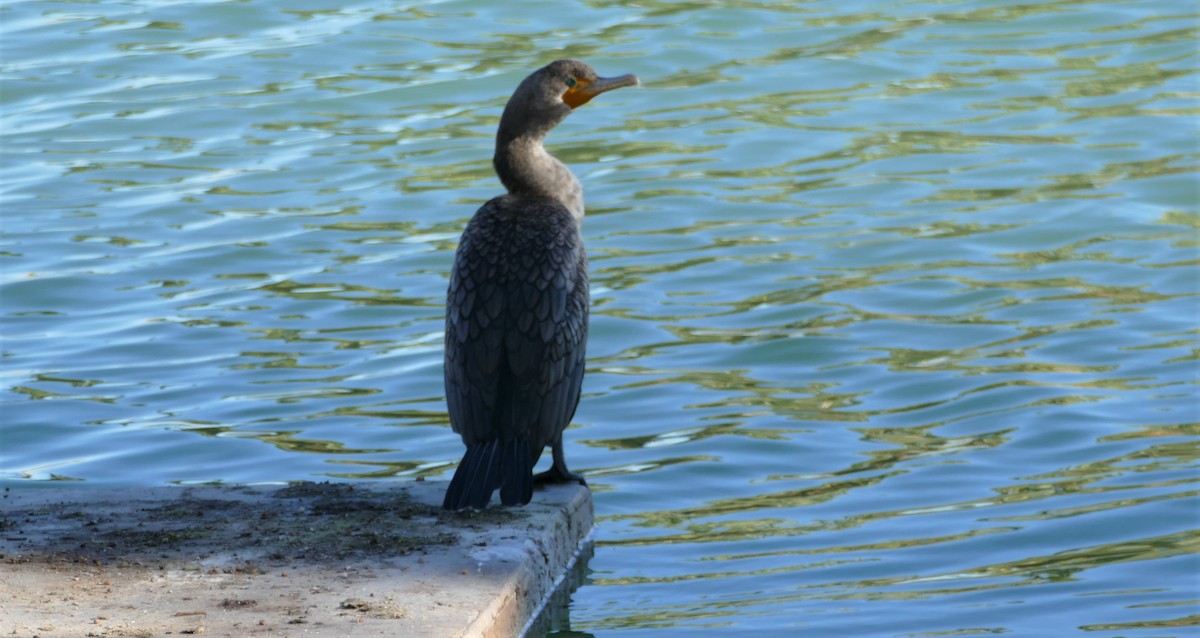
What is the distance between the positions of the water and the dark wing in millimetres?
568

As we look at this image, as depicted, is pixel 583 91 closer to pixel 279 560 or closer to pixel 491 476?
pixel 491 476

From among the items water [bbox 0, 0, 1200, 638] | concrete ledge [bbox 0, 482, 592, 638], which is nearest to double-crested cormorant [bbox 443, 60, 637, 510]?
concrete ledge [bbox 0, 482, 592, 638]

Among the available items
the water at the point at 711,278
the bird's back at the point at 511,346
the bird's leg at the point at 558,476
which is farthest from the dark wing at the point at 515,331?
the water at the point at 711,278

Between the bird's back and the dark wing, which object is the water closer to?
the bird's back

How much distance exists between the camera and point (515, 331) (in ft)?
17.8

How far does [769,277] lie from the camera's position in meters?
9.16

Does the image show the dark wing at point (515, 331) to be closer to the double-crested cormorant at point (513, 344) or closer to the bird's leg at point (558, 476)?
the double-crested cormorant at point (513, 344)

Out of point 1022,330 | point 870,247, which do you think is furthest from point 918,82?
point 1022,330

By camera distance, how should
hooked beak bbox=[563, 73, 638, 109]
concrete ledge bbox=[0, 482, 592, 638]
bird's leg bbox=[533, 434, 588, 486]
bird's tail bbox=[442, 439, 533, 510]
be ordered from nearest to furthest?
1. concrete ledge bbox=[0, 482, 592, 638]
2. bird's tail bbox=[442, 439, 533, 510]
3. bird's leg bbox=[533, 434, 588, 486]
4. hooked beak bbox=[563, 73, 638, 109]

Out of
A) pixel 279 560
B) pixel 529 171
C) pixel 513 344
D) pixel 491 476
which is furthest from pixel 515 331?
pixel 279 560

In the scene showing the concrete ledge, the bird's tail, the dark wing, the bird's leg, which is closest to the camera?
the concrete ledge

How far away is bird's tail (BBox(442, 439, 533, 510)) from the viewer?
17.1ft

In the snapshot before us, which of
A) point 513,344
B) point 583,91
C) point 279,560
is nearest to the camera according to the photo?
point 279,560

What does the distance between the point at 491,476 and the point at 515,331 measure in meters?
0.44
